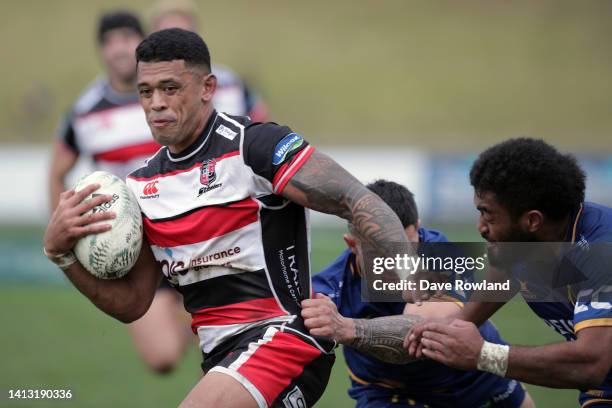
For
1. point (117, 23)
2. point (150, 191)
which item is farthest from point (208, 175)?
point (117, 23)

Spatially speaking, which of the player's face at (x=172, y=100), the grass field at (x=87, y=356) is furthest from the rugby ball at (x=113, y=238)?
the grass field at (x=87, y=356)

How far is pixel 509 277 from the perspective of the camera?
496 centimetres

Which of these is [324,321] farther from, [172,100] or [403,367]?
[172,100]

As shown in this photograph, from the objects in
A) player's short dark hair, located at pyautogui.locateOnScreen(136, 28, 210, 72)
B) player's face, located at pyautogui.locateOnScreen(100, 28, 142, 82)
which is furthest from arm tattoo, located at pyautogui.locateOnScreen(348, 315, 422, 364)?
player's face, located at pyautogui.locateOnScreen(100, 28, 142, 82)

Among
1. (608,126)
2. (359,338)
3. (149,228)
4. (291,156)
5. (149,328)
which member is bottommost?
(608,126)

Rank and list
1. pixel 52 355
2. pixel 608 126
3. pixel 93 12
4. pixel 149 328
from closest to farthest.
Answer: pixel 149 328, pixel 52 355, pixel 608 126, pixel 93 12

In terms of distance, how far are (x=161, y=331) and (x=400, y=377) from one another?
266 centimetres

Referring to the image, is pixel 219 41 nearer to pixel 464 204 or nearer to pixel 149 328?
pixel 464 204

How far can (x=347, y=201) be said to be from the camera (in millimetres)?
4227

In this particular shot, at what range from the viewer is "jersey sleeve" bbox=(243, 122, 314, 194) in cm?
426

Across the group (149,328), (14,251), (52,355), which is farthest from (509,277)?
(14,251)

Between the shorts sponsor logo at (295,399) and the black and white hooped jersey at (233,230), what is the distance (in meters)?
0.30

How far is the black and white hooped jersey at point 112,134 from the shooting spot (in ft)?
26.7

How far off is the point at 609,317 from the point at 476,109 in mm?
22773
